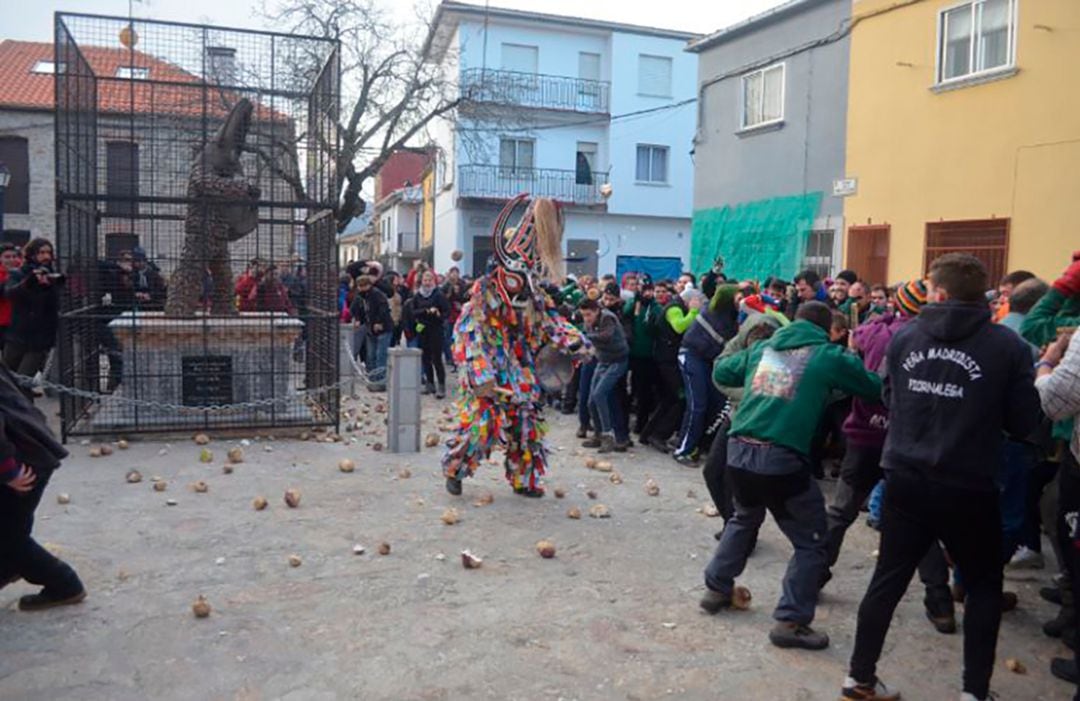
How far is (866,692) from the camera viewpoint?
4152mm

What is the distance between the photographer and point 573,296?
13.0 metres

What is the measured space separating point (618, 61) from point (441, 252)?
32.8 feet

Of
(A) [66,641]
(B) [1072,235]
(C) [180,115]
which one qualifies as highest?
(C) [180,115]

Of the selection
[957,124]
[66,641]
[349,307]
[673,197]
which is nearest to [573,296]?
[349,307]

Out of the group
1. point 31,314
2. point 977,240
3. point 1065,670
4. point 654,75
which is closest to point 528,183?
point 654,75

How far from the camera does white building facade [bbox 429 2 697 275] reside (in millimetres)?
33312

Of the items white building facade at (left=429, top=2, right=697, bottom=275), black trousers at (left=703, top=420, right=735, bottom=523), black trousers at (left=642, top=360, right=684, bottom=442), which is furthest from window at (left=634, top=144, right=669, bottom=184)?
black trousers at (left=703, top=420, right=735, bottom=523)

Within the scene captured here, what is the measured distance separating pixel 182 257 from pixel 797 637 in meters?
8.59

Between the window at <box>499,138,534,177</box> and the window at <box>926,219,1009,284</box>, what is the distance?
70.8ft

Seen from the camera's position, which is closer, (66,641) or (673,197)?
(66,641)

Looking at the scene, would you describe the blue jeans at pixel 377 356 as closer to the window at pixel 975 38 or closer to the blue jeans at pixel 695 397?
the blue jeans at pixel 695 397

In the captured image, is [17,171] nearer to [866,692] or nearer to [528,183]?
[528,183]

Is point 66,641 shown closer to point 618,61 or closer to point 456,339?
point 456,339

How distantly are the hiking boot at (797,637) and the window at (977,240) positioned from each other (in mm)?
8388
